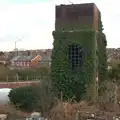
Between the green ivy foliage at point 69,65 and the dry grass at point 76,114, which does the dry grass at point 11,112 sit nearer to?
the dry grass at point 76,114

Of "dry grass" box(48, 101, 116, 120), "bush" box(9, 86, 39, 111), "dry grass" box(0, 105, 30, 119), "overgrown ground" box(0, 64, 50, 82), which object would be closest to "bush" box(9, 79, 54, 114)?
"bush" box(9, 86, 39, 111)

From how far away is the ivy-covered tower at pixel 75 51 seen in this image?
21938mm

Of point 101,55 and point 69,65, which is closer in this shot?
point 69,65

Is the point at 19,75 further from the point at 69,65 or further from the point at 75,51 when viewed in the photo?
the point at 75,51

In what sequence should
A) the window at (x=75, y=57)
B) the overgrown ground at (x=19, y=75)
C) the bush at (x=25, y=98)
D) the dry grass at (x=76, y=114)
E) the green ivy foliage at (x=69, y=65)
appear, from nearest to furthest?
1. the dry grass at (x=76, y=114)
2. the bush at (x=25, y=98)
3. the green ivy foliage at (x=69, y=65)
4. the window at (x=75, y=57)
5. the overgrown ground at (x=19, y=75)

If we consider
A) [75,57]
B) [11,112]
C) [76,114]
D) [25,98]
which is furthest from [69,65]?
[76,114]

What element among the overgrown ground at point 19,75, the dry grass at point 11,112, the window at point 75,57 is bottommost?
the dry grass at point 11,112

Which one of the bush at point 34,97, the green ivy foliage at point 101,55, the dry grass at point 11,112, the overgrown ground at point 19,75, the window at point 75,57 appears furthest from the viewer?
the overgrown ground at point 19,75

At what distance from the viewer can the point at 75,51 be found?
73.5 feet

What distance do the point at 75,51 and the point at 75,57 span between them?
396 millimetres

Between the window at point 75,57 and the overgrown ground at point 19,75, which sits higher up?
the window at point 75,57

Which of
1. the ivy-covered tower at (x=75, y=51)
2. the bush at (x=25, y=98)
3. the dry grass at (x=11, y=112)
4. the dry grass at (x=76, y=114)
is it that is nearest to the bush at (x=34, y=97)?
the bush at (x=25, y=98)

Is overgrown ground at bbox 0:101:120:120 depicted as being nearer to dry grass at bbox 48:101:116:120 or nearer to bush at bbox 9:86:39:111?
dry grass at bbox 48:101:116:120

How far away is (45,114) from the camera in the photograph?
1950cm
